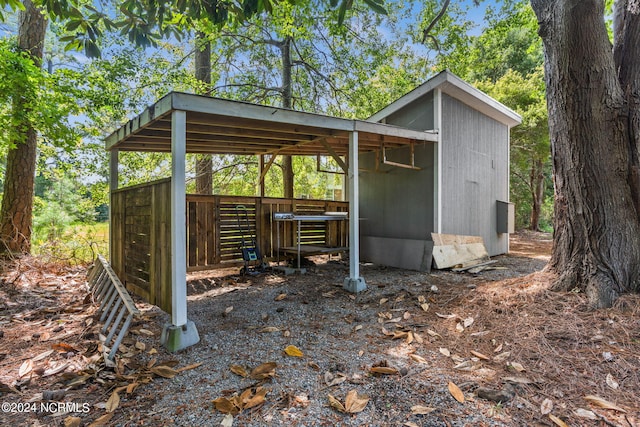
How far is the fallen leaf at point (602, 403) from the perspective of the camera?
1942 mm

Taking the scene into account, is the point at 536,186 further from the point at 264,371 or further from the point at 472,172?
the point at 264,371

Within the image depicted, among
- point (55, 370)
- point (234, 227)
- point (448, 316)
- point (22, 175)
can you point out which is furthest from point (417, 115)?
point (22, 175)

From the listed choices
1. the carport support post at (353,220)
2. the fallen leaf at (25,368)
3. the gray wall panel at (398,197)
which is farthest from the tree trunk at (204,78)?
the fallen leaf at (25,368)

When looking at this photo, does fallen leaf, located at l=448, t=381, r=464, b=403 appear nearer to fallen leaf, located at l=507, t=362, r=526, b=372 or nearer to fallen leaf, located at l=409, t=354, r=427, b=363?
fallen leaf, located at l=409, t=354, r=427, b=363

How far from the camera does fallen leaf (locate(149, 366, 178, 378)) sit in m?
2.41

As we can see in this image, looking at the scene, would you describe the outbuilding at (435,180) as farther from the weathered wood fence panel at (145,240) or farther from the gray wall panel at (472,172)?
the weathered wood fence panel at (145,240)

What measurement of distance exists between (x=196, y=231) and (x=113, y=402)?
11.8 ft

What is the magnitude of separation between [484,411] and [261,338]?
1.89m

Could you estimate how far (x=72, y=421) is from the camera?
1.88 metres

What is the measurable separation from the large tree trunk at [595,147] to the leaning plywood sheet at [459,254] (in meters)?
2.50

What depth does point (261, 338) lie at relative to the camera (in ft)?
10.1

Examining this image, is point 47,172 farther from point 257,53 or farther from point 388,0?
point 388,0

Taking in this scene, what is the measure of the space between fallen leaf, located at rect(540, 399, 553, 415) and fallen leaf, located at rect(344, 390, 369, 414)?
1.03 metres

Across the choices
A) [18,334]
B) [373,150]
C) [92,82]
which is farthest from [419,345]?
[92,82]
